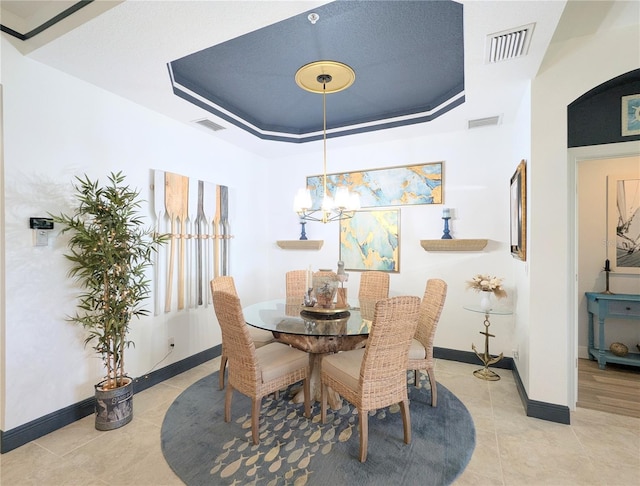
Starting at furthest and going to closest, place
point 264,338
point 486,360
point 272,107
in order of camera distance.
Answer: point 272,107 < point 486,360 < point 264,338

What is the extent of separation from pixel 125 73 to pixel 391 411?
3519 millimetres

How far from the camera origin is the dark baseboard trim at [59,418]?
2209 mm

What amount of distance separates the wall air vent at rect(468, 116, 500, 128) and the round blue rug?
9.47 feet

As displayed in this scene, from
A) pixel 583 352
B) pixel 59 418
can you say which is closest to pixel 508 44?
pixel 583 352

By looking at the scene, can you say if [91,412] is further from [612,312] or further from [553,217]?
[612,312]

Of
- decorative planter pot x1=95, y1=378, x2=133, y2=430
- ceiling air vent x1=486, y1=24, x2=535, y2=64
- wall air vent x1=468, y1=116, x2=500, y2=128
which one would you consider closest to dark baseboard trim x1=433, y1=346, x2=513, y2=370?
wall air vent x1=468, y1=116, x2=500, y2=128

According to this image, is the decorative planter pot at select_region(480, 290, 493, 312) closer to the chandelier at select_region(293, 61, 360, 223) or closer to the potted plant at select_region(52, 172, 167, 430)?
the chandelier at select_region(293, 61, 360, 223)

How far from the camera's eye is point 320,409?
2.62 meters

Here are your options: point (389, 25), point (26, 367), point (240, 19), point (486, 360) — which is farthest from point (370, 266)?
point (26, 367)

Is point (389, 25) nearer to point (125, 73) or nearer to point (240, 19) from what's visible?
point (240, 19)

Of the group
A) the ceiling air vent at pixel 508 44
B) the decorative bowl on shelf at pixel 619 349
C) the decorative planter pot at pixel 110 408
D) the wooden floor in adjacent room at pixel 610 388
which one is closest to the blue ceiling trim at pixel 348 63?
the ceiling air vent at pixel 508 44

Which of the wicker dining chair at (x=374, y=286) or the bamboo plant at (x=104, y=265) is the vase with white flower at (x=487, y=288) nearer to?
the wicker dining chair at (x=374, y=286)

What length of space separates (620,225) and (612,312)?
1040mm

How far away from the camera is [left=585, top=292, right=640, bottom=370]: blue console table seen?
338cm
